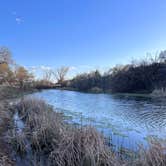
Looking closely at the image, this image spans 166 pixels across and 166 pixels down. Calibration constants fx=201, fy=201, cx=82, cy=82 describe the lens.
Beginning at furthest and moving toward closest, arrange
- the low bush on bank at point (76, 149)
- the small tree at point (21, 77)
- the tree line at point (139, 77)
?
the small tree at point (21, 77) < the tree line at point (139, 77) < the low bush on bank at point (76, 149)

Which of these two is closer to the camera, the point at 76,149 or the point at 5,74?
the point at 76,149

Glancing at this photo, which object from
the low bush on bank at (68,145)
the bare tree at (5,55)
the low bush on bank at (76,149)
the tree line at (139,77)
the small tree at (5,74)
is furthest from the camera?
the tree line at (139,77)

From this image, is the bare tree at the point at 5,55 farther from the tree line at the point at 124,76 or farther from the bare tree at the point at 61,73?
the bare tree at the point at 61,73

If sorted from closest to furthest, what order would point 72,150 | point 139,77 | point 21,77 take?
1. point 72,150
2. point 139,77
3. point 21,77

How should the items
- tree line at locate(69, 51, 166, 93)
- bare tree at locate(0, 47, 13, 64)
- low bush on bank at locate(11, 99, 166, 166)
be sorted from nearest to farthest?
1. low bush on bank at locate(11, 99, 166, 166)
2. bare tree at locate(0, 47, 13, 64)
3. tree line at locate(69, 51, 166, 93)

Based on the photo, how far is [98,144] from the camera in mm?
4844

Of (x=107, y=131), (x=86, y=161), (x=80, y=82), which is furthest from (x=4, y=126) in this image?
(x=80, y=82)

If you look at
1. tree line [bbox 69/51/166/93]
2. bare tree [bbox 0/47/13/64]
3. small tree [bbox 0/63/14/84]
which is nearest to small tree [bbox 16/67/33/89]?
small tree [bbox 0/63/14/84]

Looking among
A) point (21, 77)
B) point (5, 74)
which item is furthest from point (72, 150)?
point (21, 77)

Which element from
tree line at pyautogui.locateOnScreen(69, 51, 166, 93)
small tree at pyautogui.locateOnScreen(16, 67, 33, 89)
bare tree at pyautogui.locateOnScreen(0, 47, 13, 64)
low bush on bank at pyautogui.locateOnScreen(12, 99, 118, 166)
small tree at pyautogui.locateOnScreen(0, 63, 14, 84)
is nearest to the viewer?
low bush on bank at pyautogui.locateOnScreen(12, 99, 118, 166)

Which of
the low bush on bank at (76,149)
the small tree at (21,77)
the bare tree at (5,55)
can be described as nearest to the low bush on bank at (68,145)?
the low bush on bank at (76,149)

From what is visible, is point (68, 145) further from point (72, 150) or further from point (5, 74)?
point (5, 74)

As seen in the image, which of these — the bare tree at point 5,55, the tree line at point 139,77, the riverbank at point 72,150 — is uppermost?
the bare tree at point 5,55

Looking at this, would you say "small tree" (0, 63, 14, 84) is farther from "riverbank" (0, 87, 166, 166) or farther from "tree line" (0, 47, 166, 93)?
"riverbank" (0, 87, 166, 166)
